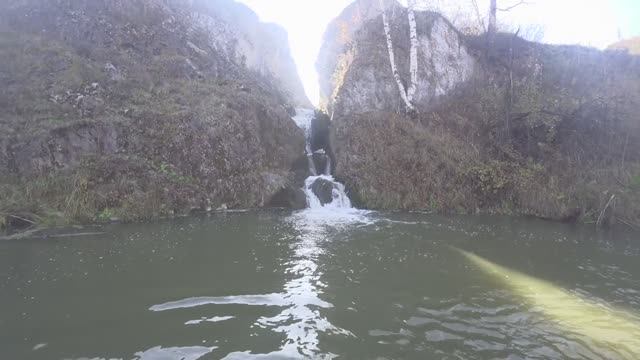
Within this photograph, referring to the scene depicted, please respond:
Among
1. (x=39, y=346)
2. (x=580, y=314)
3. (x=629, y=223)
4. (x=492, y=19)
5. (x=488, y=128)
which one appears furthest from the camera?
(x=492, y=19)

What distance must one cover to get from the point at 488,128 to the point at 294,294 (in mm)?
17084

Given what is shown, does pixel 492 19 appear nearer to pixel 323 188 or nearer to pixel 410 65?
pixel 410 65

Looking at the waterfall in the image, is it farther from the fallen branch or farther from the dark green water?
the fallen branch

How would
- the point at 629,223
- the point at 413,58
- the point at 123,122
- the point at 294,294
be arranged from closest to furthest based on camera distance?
the point at 294,294 → the point at 629,223 → the point at 123,122 → the point at 413,58

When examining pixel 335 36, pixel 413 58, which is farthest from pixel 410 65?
pixel 335 36

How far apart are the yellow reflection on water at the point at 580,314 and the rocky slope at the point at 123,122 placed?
1077 centimetres

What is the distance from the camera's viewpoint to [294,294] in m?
7.18

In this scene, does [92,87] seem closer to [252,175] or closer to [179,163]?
[179,163]

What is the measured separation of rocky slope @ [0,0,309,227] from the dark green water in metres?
2.63

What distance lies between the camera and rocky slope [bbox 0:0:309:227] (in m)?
14.0

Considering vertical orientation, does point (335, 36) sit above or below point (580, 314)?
above

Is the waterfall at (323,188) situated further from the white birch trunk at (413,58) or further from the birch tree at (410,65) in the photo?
the white birch trunk at (413,58)

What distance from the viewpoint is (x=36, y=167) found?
14.1 metres

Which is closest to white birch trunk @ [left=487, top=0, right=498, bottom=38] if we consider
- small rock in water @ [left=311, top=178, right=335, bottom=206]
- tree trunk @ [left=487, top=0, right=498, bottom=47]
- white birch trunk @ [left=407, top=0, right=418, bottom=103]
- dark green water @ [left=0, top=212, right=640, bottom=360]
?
tree trunk @ [left=487, top=0, right=498, bottom=47]
